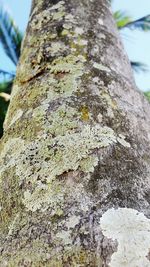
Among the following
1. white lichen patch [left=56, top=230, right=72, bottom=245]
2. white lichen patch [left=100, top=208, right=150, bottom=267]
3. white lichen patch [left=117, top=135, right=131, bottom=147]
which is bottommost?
white lichen patch [left=117, top=135, right=131, bottom=147]

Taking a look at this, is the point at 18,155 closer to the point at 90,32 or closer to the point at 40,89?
the point at 40,89

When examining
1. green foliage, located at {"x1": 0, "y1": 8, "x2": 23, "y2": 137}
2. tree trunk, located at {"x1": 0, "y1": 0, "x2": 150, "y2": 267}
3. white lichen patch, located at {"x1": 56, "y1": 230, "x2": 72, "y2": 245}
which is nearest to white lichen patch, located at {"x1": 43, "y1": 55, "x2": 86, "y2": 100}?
tree trunk, located at {"x1": 0, "y1": 0, "x2": 150, "y2": 267}

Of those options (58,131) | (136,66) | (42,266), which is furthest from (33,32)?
(136,66)

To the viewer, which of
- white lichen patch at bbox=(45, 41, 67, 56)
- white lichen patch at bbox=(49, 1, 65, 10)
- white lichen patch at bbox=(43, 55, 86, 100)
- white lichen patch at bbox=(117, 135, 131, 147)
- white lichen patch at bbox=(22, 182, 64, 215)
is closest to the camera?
white lichen patch at bbox=(22, 182, 64, 215)

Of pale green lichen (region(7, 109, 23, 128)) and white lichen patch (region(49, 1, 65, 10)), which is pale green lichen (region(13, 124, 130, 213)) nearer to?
pale green lichen (region(7, 109, 23, 128))

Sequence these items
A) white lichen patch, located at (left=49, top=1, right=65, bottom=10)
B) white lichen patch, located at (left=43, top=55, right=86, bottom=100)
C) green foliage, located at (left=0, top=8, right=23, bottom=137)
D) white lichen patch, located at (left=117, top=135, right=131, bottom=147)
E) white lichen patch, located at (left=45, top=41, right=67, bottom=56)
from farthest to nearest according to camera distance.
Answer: green foliage, located at (left=0, top=8, right=23, bottom=137) < white lichen patch, located at (left=49, top=1, right=65, bottom=10) < white lichen patch, located at (left=45, top=41, right=67, bottom=56) < white lichen patch, located at (left=43, top=55, right=86, bottom=100) < white lichen patch, located at (left=117, top=135, right=131, bottom=147)

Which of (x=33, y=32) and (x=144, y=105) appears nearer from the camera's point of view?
(x=144, y=105)

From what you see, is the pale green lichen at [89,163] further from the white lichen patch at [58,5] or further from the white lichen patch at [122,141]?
the white lichen patch at [58,5]

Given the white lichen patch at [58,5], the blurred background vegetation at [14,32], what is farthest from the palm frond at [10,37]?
the white lichen patch at [58,5]

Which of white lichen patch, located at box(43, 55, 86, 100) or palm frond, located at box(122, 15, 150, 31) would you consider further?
palm frond, located at box(122, 15, 150, 31)
